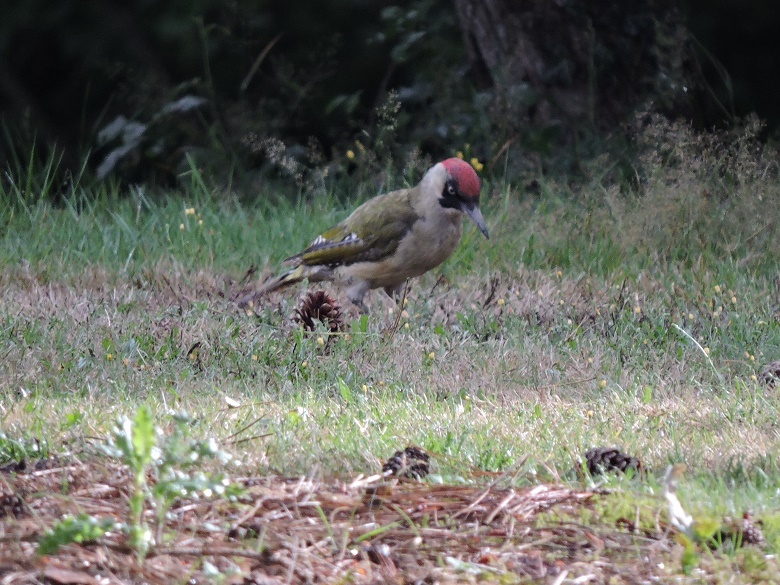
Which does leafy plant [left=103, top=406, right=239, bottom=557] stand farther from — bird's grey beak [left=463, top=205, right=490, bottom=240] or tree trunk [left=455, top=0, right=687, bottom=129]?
tree trunk [left=455, top=0, right=687, bottom=129]

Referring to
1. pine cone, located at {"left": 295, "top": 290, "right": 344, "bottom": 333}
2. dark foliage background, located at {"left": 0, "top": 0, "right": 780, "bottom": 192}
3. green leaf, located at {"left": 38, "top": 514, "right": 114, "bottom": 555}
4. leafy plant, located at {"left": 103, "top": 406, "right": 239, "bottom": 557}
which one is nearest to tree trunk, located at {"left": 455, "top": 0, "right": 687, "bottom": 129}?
dark foliage background, located at {"left": 0, "top": 0, "right": 780, "bottom": 192}

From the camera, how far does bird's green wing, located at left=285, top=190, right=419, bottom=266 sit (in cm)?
633

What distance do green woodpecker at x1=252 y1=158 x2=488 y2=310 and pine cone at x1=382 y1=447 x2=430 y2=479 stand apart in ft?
9.55

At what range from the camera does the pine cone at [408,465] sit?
3161mm

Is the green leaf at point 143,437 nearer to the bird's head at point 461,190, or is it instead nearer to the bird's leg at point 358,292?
the bird's head at point 461,190

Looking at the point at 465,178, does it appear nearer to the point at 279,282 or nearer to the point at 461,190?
the point at 461,190

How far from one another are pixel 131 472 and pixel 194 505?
1.18ft

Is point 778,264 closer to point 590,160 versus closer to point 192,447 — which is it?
point 590,160

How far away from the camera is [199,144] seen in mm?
10320

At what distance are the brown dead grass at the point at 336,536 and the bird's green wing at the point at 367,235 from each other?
3.38 metres

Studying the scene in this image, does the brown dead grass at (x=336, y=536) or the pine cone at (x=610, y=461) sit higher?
the brown dead grass at (x=336, y=536)

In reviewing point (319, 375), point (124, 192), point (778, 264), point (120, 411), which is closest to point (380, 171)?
point (124, 192)

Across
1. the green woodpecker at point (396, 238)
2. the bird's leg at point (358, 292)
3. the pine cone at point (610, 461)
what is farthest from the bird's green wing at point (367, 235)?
the pine cone at point (610, 461)

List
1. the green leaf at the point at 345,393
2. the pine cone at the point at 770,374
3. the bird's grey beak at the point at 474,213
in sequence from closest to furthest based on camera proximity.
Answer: the green leaf at the point at 345,393, the pine cone at the point at 770,374, the bird's grey beak at the point at 474,213
